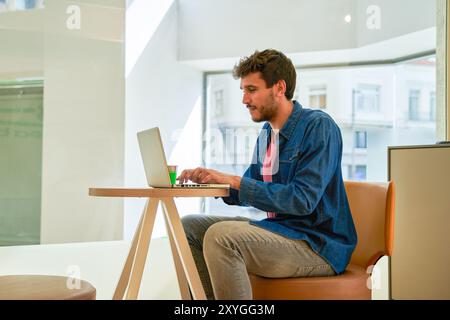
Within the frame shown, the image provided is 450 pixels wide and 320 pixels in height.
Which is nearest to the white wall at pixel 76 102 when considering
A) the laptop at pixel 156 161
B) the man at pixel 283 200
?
the laptop at pixel 156 161

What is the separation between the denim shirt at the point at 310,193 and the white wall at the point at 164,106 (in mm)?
2220

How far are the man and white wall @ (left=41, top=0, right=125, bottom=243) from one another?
5.67 feet

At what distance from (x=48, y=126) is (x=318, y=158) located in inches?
84.9

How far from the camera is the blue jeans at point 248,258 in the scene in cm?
180

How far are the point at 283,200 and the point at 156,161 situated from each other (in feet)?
1.50

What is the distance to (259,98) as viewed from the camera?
2102 millimetres

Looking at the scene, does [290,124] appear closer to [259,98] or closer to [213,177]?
[259,98]

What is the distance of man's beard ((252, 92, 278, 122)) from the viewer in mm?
2102

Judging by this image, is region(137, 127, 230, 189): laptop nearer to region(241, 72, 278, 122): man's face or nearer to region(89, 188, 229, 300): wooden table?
region(89, 188, 229, 300): wooden table

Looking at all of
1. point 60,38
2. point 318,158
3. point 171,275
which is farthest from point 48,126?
point 318,158

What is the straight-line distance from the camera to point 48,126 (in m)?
3.54

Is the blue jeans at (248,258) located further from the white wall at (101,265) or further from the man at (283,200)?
the white wall at (101,265)

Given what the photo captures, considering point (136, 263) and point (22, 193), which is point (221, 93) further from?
point (136, 263)

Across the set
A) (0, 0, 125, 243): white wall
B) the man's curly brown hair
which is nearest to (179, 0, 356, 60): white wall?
(0, 0, 125, 243): white wall
